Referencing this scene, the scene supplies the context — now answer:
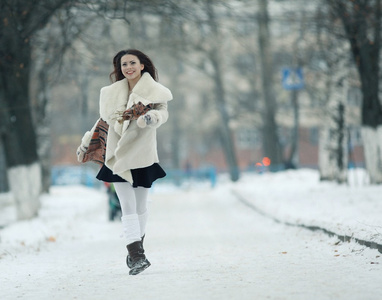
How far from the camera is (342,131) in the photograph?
75.3 feet

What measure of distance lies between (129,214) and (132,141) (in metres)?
0.69

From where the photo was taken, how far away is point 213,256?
926cm

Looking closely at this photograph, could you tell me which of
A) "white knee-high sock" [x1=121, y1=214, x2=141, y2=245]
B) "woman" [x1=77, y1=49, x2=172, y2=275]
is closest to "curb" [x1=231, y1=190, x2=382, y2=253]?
"woman" [x1=77, y1=49, x2=172, y2=275]

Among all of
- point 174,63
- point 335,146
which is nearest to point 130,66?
point 335,146

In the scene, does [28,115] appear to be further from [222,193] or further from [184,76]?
[184,76]

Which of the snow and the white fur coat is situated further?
the white fur coat

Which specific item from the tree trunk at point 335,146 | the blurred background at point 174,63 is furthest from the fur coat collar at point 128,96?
the tree trunk at point 335,146

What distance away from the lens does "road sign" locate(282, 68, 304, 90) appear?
952 inches

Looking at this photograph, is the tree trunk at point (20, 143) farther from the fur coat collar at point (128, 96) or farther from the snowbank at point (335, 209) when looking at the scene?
the fur coat collar at point (128, 96)

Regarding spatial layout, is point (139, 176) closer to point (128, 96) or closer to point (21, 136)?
point (128, 96)

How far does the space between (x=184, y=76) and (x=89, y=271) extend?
50.6 metres

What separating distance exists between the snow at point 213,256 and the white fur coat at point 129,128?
1.05 meters

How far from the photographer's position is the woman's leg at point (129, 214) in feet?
25.2

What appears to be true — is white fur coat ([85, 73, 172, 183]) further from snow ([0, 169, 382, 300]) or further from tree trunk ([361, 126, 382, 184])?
tree trunk ([361, 126, 382, 184])
